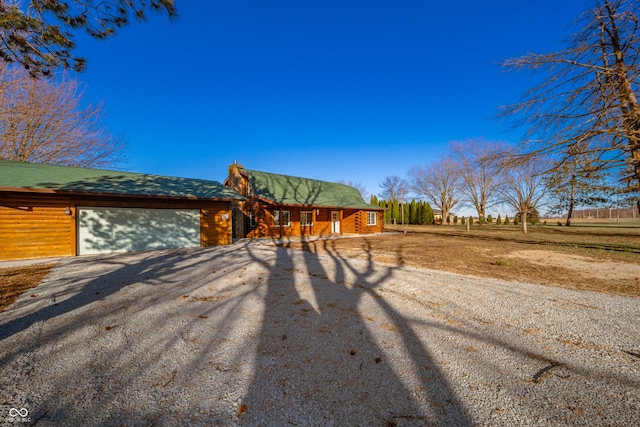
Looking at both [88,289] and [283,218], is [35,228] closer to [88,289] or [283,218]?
[88,289]

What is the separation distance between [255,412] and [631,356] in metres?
3.80

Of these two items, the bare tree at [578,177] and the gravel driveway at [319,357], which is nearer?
the gravel driveway at [319,357]

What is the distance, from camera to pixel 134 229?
10953 millimetres

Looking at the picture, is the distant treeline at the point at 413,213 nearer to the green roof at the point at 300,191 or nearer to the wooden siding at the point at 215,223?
the green roof at the point at 300,191

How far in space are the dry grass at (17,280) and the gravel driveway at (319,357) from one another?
42cm

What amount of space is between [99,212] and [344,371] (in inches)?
469

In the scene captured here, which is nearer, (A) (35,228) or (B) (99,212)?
(A) (35,228)

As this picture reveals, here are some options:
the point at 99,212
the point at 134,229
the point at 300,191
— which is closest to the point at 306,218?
the point at 300,191

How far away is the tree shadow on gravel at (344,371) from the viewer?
190cm

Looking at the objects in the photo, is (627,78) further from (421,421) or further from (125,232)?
(125,232)

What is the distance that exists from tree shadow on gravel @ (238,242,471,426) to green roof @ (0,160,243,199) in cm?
951

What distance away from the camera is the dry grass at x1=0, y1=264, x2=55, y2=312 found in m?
4.67

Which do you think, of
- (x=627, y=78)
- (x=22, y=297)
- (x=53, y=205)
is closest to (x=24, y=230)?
(x=53, y=205)

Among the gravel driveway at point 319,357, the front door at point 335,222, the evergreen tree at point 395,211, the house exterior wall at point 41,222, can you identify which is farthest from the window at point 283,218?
the evergreen tree at point 395,211
